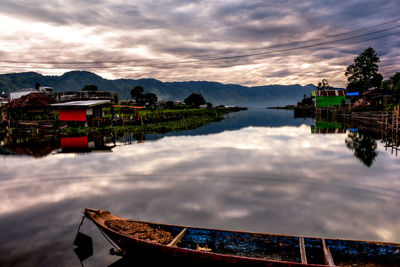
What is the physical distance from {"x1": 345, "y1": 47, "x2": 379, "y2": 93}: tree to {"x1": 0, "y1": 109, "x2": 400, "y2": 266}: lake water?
Result: 76.7 m

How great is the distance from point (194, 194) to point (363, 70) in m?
93.4

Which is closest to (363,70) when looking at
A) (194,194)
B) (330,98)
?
(330,98)

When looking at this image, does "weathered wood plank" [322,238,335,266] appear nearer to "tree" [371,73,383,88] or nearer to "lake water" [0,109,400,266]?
"lake water" [0,109,400,266]

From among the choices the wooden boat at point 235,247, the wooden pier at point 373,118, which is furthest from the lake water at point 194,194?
the wooden pier at point 373,118

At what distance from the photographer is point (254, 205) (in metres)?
11.1

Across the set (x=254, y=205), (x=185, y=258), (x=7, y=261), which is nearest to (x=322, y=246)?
(x=185, y=258)

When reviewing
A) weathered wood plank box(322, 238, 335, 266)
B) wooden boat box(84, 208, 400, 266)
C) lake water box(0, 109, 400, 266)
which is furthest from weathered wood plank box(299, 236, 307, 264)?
lake water box(0, 109, 400, 266)

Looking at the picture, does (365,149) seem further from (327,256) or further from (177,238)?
(177,238)

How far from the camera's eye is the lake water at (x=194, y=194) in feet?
29.7

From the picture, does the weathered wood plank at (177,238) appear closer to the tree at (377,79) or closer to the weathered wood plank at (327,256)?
the weathered wood plank at (327,256)

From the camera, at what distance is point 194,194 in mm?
12469

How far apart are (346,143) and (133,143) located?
21.1 m

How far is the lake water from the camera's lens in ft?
29.7

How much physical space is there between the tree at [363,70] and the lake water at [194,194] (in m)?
76.7
